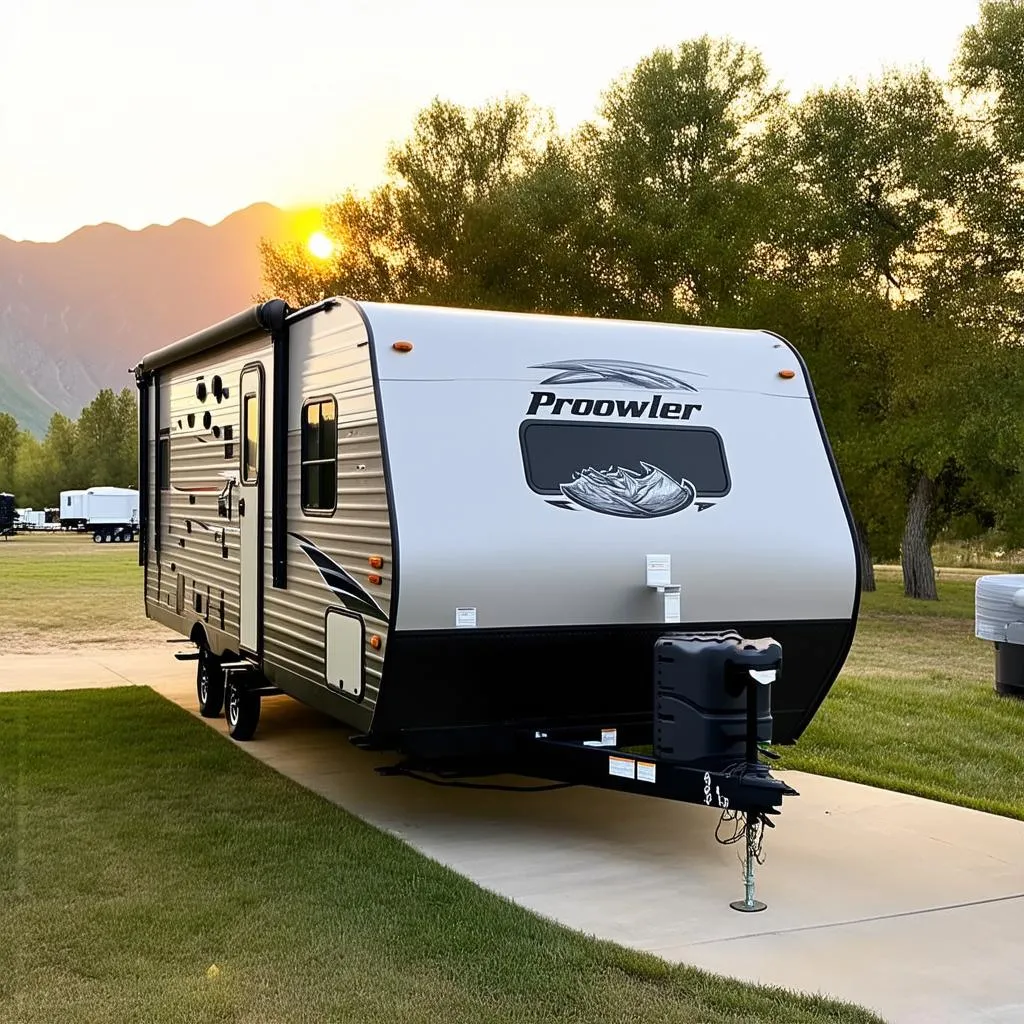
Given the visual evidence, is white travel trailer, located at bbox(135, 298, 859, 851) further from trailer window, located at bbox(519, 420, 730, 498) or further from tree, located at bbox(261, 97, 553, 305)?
tree, located at bbox(261, 97, 553, 305)

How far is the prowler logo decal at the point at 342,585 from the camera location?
21.0 ft

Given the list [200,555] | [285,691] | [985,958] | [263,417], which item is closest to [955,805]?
[985,958]

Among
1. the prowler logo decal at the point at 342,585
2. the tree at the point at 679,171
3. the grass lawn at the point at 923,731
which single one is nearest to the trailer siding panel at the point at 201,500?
the prowler logo decal at the point at 342,585

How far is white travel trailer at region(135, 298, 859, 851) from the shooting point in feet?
20.2

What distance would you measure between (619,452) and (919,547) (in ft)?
72.4

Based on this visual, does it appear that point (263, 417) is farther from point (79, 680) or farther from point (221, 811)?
point (79, 680)

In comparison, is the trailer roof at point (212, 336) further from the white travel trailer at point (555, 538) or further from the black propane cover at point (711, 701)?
the black propane cover at point (711, 701)

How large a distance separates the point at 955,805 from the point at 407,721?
367 cm

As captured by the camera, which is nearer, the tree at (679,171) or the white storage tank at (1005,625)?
the white storage tank at (1005,625)

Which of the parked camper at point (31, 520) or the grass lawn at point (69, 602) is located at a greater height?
the parked camper at point (31, 520)

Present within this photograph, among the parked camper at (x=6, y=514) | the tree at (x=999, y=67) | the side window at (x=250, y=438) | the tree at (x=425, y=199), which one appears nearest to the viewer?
the side window at (x=250, y=438)

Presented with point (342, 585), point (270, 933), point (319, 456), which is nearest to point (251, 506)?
point (319, 456)

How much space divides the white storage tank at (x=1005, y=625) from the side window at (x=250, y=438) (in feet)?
23.9

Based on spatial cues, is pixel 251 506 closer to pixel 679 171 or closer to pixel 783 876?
pixel 783 876
